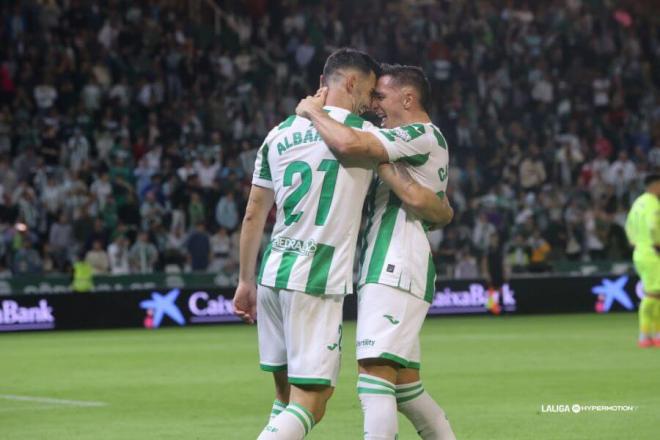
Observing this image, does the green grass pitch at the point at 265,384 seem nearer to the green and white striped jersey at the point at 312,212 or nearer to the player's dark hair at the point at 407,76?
the green and white striped jersey at the point at 312,212

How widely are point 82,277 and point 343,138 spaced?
55.1ft

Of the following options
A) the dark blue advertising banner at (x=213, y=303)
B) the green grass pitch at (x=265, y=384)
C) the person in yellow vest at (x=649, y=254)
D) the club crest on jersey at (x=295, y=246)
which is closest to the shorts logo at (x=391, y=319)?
the club crest on jersey at (x=295, y=246)

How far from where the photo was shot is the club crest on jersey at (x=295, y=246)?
248 inches

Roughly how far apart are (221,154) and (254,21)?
5.27 metres

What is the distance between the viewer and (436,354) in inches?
615

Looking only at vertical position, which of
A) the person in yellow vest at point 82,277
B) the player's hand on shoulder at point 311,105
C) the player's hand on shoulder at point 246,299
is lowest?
the person in yellow vest at point 82,277

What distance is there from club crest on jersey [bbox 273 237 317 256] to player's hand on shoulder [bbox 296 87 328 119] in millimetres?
619

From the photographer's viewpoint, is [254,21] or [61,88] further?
[254,21]

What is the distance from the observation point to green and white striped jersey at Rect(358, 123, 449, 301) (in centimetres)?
646

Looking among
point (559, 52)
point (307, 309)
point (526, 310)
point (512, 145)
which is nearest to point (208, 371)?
point (307, 309)

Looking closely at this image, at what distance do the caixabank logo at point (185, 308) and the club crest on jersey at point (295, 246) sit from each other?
16.4 metres

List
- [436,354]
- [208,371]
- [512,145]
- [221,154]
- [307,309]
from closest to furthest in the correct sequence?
[307,309] < [208,371] < [436,354] < [221,154] < [512,145]

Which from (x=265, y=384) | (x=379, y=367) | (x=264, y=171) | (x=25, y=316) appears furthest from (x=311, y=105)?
(x=25, y=316)

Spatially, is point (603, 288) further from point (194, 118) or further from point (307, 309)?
point (307, 309)
